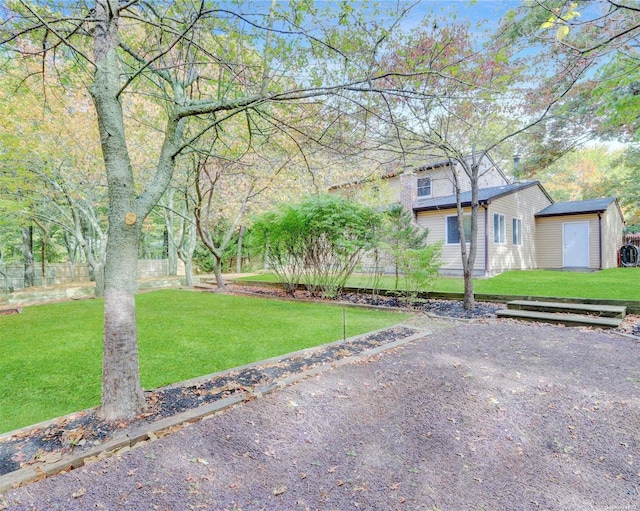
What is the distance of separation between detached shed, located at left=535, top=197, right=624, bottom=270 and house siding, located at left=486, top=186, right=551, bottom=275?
0.46 metres

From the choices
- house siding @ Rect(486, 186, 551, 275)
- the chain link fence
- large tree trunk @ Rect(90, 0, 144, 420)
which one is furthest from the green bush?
the chain link fence

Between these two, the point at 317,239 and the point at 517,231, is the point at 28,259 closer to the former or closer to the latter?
the point at 317,239

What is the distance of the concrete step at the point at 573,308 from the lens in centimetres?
598

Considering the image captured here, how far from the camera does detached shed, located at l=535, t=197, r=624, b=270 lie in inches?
562

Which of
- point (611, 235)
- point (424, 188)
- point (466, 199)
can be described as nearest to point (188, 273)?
point (424, 188)

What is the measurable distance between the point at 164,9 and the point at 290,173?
20.2 feet

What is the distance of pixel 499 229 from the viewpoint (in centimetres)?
1348

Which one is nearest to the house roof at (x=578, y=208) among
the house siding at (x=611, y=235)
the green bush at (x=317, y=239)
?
the house siding at (x=611, y=235)

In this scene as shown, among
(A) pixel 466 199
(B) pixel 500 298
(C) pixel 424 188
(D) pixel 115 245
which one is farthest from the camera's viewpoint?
(C) pixel 424 188

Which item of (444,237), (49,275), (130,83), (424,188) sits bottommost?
(49,275)

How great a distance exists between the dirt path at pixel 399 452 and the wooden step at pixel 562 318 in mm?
2316

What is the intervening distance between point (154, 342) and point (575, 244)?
666 inches

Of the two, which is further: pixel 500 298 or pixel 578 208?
pixel 578 208

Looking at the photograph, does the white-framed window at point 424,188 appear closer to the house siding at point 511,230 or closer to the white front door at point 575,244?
the house siding at point 511,230
